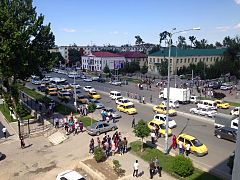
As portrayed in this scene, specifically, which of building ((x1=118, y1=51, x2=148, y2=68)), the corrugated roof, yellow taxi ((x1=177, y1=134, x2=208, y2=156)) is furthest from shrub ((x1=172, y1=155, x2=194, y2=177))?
building ((x1=118, y1=51, x2=148, y2=68))

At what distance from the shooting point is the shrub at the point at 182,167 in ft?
59.6

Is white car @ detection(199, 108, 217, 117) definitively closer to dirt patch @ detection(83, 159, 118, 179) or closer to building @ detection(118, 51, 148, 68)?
dirt patch @ detection(83, 159, 118, 179)

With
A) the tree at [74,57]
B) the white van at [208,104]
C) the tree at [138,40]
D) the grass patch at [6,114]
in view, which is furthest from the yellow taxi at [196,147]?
the tree at [138,40]

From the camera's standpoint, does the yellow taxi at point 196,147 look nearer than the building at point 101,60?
A: Yes

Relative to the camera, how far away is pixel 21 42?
1248 inches

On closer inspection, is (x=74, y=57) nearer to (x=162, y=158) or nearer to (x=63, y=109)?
(x=63, y=109)

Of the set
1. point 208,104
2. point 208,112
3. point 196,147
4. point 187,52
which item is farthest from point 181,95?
point 187,52

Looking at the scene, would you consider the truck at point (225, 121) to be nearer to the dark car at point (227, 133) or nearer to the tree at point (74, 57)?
the dark car at point (227, 133)

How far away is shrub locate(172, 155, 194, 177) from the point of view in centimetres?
1816

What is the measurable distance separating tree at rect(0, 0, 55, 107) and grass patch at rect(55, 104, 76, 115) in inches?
262

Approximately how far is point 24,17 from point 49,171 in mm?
20737

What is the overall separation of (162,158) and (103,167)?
4832mm

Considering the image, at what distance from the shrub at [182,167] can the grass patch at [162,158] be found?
431mm

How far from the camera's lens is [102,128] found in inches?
1150
